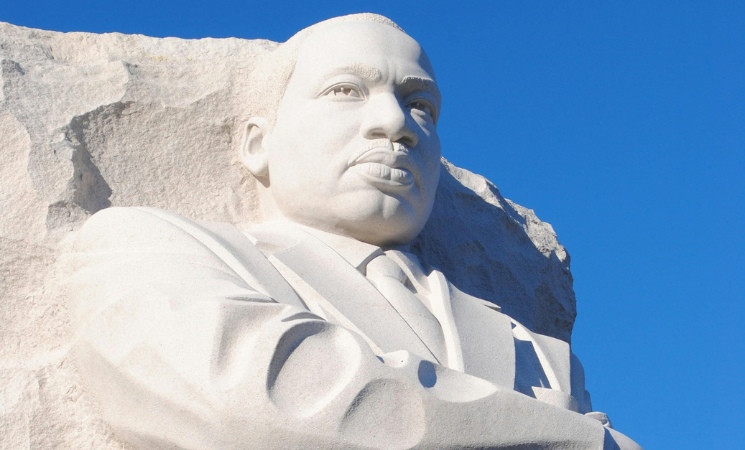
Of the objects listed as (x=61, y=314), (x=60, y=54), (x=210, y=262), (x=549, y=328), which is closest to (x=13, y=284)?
(x=61, y=314)

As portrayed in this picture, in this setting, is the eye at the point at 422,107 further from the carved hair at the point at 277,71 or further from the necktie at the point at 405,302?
Answer: the necktie at the point at 405,302

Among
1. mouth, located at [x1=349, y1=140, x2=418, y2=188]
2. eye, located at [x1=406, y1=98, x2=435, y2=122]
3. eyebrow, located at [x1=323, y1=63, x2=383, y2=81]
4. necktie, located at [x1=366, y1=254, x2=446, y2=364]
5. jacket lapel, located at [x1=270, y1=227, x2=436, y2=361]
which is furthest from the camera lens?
eye, located at [x1=406, y1=98, x2=435, y2=122]

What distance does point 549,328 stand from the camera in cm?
720

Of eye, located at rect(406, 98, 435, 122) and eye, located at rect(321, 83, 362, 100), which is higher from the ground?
eye, located at rect(406, 98, 435, 122)

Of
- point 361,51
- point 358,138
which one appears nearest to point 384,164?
point 358,138

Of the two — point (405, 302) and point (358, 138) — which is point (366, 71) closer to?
point (358, 138)

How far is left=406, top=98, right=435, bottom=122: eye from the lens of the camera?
241 inches

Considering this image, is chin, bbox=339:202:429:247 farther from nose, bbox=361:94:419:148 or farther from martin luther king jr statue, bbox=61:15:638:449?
nose, bbox=361:94:419:148

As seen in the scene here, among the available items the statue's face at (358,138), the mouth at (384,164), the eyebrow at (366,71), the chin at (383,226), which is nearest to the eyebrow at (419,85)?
the statue's face at (358,138)

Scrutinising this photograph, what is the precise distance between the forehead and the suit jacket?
0.84 m

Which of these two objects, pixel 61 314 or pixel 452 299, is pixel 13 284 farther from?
pixel 452 299

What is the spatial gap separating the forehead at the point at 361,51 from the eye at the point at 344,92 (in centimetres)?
8

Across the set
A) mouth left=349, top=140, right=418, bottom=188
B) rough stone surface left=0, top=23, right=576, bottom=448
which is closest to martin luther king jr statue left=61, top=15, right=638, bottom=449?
mouth left=349, top=140, right=418, bottom=188

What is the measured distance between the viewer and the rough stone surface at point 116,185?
5465mm
